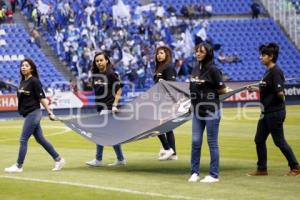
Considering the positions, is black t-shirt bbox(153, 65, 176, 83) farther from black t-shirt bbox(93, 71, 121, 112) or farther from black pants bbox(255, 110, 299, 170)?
black pants bbox(255, 110, 299, 170)

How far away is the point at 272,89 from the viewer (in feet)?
35.4

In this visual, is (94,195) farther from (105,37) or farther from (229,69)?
(229,69)

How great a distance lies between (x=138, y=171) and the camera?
12.0 m

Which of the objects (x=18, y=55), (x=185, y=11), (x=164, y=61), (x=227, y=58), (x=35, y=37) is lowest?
(x=227, y=58)

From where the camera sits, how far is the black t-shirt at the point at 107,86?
41.4 feet

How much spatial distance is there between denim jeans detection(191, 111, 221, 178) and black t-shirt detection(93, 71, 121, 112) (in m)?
2.47

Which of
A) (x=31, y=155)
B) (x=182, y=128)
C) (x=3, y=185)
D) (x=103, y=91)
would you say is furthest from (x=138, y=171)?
(x=182, y=128)

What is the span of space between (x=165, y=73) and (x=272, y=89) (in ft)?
9.94

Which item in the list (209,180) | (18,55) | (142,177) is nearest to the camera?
(209,180)

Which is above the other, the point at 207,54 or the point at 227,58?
the point at 207,54

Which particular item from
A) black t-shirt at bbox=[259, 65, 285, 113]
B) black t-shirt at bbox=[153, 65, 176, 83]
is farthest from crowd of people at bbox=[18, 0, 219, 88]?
black t-shirt at bbox=[259, 65, 285, 113]

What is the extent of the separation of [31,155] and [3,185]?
4.50 meters

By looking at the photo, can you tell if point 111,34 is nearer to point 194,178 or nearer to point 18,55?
point 18,55

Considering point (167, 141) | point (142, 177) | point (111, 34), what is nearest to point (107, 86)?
point (167, 141)
